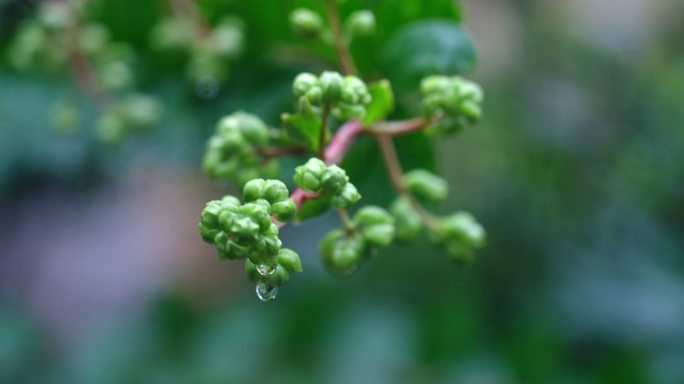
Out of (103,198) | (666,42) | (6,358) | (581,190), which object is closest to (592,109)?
(581,190)

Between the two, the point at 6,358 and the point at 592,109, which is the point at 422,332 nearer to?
the point at 592,109

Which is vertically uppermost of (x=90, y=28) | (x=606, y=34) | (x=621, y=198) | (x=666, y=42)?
(x=606, y=34)

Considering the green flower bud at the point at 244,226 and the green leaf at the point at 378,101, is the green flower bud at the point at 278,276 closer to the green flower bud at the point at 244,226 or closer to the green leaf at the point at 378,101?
the green flower bud at the point at 244,226

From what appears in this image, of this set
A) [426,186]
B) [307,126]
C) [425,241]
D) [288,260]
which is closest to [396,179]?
[426,186]

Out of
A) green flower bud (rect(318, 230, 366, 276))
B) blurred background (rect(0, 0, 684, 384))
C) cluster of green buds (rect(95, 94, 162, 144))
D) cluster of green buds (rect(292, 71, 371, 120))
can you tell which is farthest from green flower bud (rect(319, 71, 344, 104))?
cluster of green buds (rect(95, 94, 162, 144))

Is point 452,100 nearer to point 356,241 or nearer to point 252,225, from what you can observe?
point 356,241

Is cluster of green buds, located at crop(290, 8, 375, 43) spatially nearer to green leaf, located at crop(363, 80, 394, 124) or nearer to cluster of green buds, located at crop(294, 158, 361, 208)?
green leaf, located at crop(363, 80, 394, 124)
